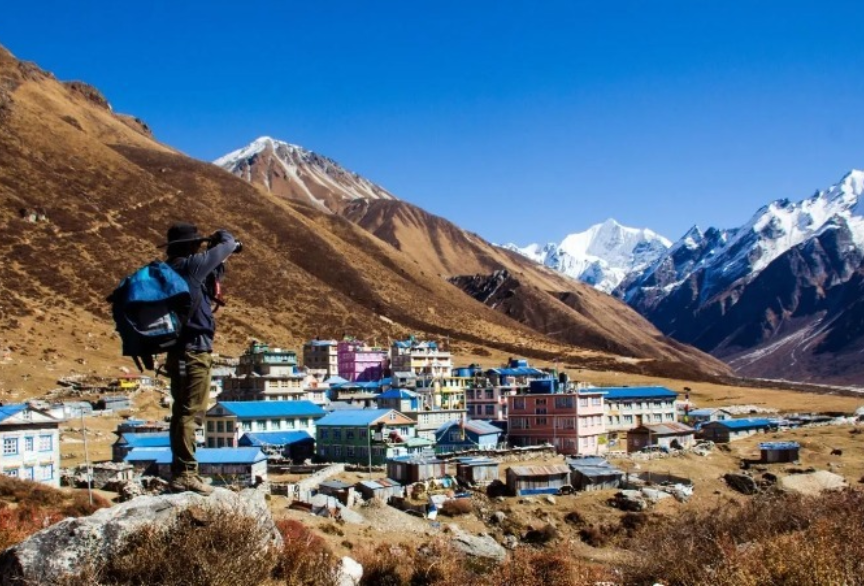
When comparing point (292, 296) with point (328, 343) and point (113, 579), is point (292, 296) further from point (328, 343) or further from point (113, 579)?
point (113, 579)

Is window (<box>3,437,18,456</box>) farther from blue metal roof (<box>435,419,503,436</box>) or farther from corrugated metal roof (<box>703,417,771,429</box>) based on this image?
corrugated metal roof (<box>703,417,771,429</box>)

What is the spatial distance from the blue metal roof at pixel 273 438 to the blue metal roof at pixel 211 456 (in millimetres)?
8776

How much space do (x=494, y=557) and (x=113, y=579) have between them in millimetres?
21786

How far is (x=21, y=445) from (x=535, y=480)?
2904 centimetres

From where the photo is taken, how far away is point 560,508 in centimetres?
4734

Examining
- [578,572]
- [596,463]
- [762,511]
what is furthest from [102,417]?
[578,572]

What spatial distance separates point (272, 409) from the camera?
6962 centimetres

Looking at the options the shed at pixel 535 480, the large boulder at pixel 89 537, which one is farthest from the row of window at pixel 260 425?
the large boulder at pixel 89 537

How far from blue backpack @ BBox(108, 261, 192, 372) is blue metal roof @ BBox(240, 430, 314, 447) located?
5521 centimetres

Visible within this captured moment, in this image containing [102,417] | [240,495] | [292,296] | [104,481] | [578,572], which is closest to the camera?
[240,495]

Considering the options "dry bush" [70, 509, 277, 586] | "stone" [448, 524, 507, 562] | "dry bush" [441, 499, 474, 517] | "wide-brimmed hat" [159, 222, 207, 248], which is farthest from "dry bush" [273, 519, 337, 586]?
"dry bush" [441, 499, 474, 517]

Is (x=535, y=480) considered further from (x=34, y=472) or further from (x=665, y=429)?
(x=34, y=472)

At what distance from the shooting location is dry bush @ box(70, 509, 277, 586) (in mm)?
9828

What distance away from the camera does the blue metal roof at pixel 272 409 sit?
221ft
